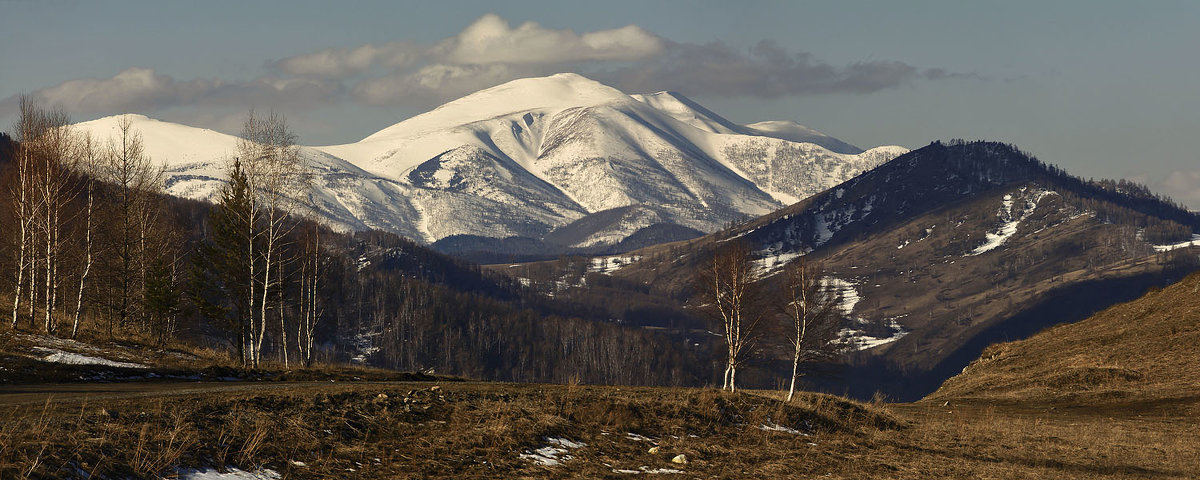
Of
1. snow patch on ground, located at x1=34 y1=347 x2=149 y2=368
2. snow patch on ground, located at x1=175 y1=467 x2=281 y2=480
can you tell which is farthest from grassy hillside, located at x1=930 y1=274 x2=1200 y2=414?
snow patch on ground, located at x1=34 y1=347 x2=149 y2=368

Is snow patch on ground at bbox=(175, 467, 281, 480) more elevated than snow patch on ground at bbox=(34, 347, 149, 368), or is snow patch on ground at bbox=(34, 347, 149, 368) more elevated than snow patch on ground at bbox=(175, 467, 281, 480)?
snow patch on ground at bbox=(34, 347, 149, 368)

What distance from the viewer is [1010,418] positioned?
42062 mm

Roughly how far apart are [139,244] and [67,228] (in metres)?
11.9

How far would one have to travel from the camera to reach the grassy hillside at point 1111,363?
50.7 metres

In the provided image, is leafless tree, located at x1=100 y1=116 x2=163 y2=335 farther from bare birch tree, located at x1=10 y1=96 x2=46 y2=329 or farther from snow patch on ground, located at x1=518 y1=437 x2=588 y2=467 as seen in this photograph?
snow patch on ground, located at x1=518 y1=437 x2=588 y2=467

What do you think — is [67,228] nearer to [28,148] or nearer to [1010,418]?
[28,148]

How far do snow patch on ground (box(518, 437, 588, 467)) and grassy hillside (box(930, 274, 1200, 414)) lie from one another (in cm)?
3429

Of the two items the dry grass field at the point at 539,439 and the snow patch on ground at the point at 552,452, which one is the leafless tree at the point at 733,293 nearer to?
the dry grass field at the point at 539,439

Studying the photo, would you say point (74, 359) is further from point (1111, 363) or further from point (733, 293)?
point (1111, 363)

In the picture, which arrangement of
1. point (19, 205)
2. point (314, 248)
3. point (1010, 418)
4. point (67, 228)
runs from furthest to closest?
point (67, 228), point (314, 248), point (19, 205), point (1010, 418)

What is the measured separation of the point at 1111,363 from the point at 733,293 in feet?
76.4

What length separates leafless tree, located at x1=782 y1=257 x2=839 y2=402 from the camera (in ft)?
192

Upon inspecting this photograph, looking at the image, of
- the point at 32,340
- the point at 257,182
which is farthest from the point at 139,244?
the point at 32,340

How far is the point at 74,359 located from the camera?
1535 inches
